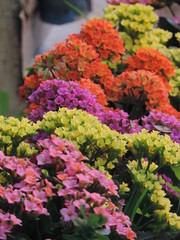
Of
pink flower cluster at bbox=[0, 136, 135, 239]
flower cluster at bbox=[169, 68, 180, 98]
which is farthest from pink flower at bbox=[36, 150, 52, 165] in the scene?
flower cluster at bbox=[169, 68, 180, 98]

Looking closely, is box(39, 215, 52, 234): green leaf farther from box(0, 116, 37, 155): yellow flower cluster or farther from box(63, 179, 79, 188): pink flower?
box(0, 116, 37, 155): yellow flower cluster

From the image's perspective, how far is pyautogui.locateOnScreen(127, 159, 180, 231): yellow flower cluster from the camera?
1.29 m

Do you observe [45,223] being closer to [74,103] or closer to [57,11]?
[74,103]

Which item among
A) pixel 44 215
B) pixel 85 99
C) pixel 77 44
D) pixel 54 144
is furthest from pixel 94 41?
pixel 44 215

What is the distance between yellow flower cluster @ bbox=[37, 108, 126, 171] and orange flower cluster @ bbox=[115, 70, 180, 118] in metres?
0.50

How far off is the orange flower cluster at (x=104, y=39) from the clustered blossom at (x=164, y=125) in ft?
1.50

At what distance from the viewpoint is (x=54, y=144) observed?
1.28m

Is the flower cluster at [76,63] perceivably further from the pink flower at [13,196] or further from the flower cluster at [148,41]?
the pink flower at [13,196]

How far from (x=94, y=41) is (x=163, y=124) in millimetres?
584

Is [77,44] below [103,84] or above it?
above

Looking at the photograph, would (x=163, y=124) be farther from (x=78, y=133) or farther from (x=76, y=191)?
(x=76, y=191)

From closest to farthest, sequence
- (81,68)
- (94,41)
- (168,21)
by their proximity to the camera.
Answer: (81,68), (94,41), (168,21)

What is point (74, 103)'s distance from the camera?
5.55 feet

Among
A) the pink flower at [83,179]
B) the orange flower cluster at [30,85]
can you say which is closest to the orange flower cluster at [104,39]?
the orange flower cluster at [30,85]
